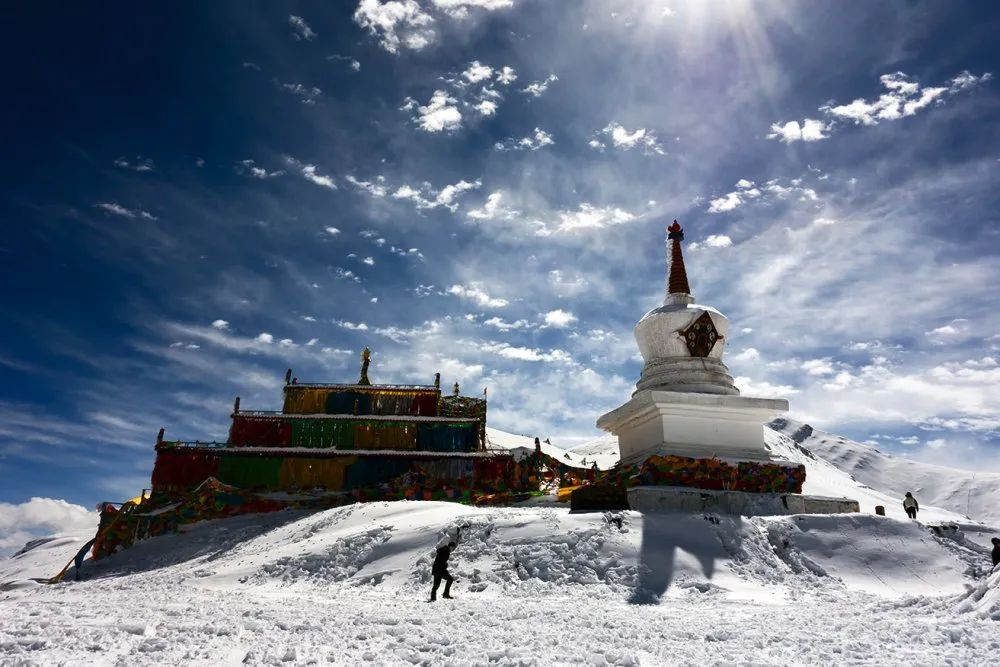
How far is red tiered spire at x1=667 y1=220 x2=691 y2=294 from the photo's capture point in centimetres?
2597

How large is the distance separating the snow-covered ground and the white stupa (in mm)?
5859

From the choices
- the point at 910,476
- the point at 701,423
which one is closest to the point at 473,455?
the point at 701,423

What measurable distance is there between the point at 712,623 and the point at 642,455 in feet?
43.0

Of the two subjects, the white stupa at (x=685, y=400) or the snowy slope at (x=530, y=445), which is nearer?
the white stupa at (x=685, y=400)

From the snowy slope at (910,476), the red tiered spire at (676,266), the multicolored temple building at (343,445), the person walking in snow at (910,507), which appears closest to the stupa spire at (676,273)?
the red tiered spire at (676,266)

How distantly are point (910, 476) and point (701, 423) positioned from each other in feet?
345

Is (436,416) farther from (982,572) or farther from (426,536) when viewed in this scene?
(982,572)

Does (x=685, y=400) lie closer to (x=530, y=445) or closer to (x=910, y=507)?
(x=910, y=507)

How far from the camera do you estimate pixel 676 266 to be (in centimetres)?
2667

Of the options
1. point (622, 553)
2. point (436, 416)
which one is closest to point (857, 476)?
point (436, 416)

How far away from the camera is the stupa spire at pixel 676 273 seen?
1009 inches

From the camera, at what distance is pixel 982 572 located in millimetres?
13859

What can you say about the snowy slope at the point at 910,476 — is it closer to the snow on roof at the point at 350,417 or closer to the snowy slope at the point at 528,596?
the snow on roof at the point at 350,417

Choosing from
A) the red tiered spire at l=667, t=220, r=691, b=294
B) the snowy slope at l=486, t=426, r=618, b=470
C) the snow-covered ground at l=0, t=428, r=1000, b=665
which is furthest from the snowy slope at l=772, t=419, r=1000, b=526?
the snow-covered ground at l=0, t=428, r=1000, b=665
